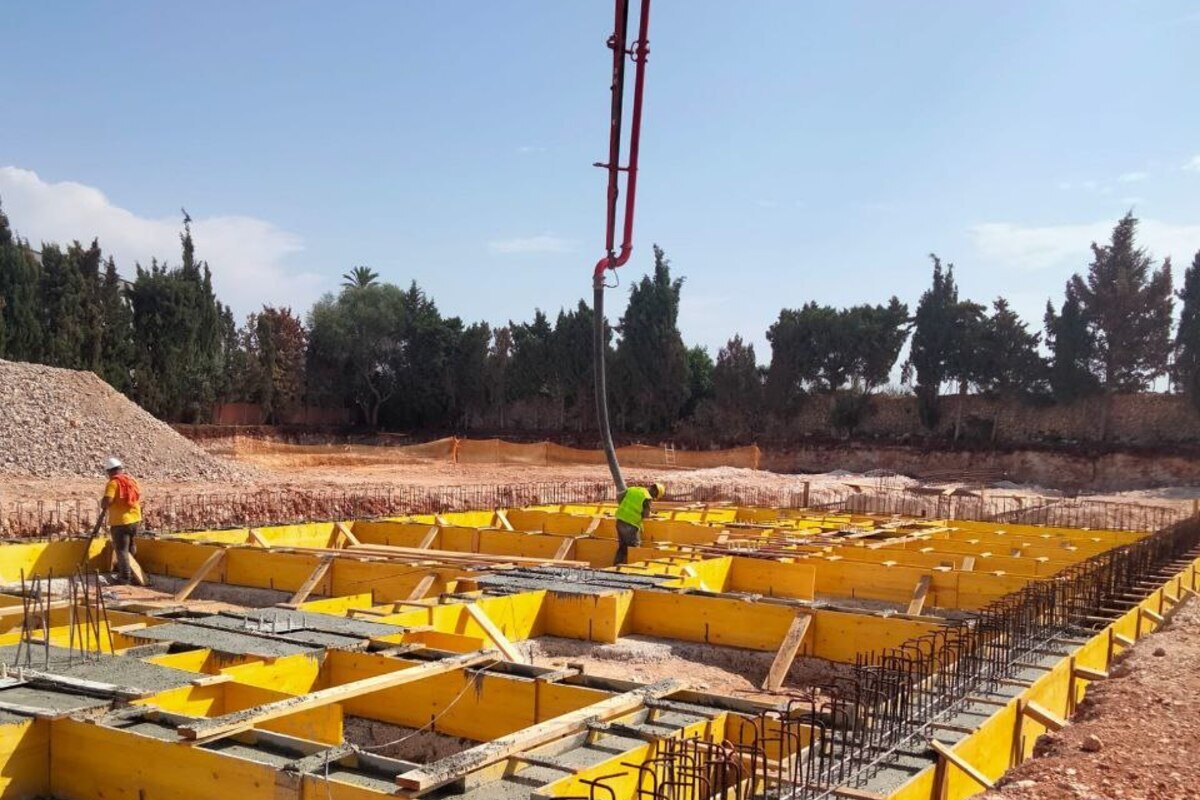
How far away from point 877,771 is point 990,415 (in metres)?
33.6

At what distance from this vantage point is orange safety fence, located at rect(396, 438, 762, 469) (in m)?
34.5

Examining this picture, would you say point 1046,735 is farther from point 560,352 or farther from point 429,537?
point 560,352

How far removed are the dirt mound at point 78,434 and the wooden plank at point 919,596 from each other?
16822mm

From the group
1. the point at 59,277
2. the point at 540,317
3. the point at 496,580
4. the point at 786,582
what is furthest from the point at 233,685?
the point at 540,317

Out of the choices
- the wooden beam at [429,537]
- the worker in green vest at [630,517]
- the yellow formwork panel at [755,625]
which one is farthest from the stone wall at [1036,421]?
the yellow formwork panel at [755,625]

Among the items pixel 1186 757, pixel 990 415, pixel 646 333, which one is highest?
pixel 646 333

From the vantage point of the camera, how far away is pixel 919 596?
1011cm

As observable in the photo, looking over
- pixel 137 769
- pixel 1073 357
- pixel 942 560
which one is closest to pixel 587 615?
pixel 137 769

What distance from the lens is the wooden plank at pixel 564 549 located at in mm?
12477

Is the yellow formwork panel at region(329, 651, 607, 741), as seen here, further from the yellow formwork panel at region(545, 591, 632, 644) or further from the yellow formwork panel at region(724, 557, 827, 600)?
the yellow formwork panel at region(724, 557, 827, 600)

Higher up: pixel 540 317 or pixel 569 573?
pixel 540 317

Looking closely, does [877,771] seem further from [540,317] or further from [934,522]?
[540,317]

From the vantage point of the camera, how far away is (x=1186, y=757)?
5.54 m

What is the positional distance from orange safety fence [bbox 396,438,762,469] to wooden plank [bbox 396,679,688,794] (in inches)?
1111
